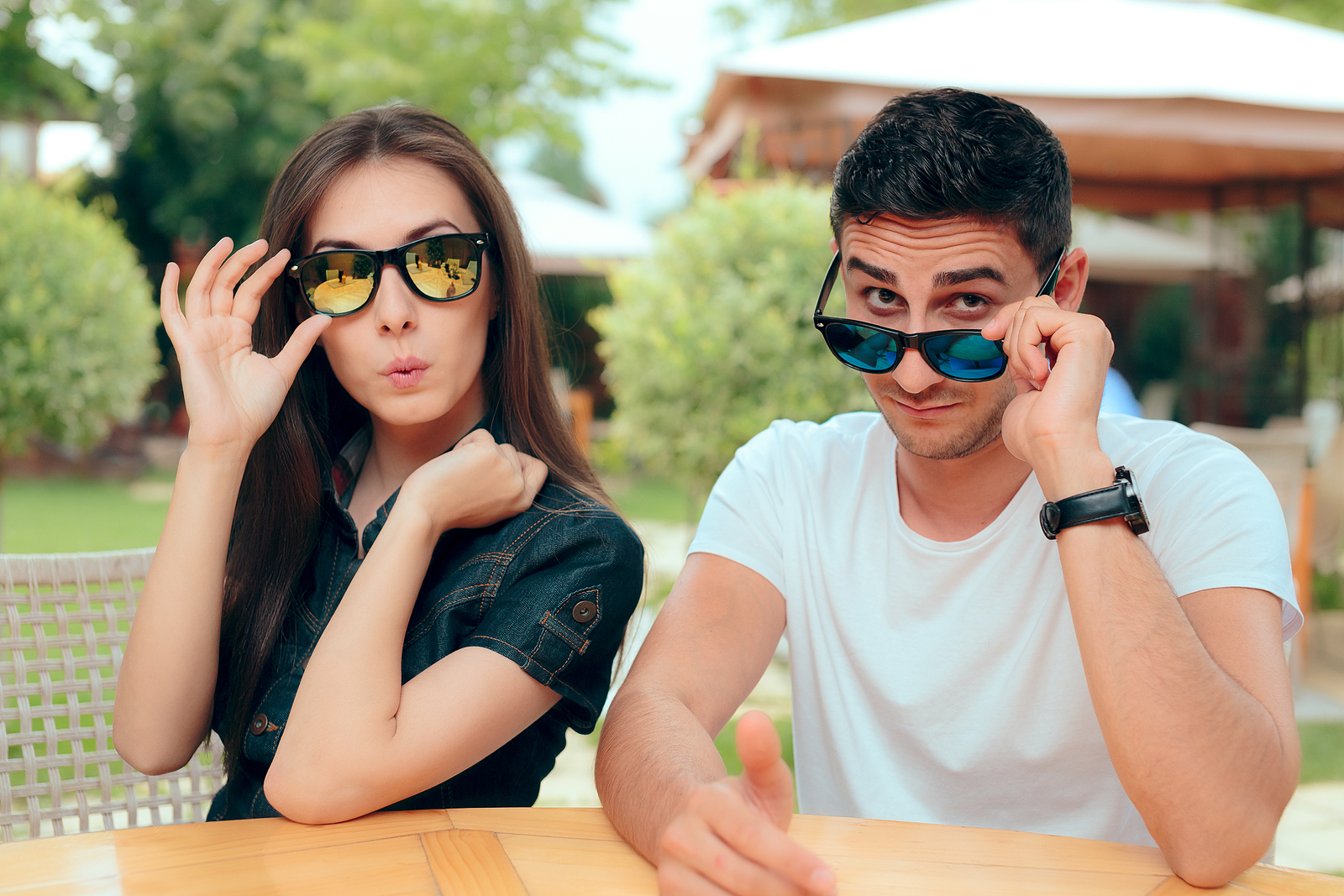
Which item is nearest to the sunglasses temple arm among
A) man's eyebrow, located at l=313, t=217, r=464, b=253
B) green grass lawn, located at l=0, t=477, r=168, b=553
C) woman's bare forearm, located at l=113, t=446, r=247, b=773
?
man's eyebrow, located at l=313, t=217, r=464, b=253

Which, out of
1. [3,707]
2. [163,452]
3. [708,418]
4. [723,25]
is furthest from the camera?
[723,25]

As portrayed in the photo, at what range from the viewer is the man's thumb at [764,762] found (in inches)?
41.4

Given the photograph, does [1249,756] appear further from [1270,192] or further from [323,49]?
[323,49]

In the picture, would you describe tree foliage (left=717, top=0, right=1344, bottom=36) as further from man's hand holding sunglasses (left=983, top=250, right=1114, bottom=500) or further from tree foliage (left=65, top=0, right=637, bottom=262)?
man's hand holding sunglasses (left=983, top=250, right=1114, bottom=500)

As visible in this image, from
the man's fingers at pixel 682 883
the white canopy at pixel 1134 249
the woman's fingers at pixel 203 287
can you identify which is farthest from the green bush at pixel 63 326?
the white canopy at pixel 1134 249

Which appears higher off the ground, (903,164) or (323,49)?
(323,49)

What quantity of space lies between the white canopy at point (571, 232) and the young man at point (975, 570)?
10.2 meters

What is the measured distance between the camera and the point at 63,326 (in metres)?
7.58

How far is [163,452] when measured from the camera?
45.5 feet

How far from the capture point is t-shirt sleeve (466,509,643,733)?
5.21ft

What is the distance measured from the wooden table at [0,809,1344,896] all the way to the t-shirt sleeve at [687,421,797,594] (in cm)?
63

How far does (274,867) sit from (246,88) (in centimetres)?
1739

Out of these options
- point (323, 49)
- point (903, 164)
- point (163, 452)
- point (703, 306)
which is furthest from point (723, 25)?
point (903, 164)

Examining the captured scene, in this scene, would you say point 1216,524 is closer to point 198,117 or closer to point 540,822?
point 540,822
